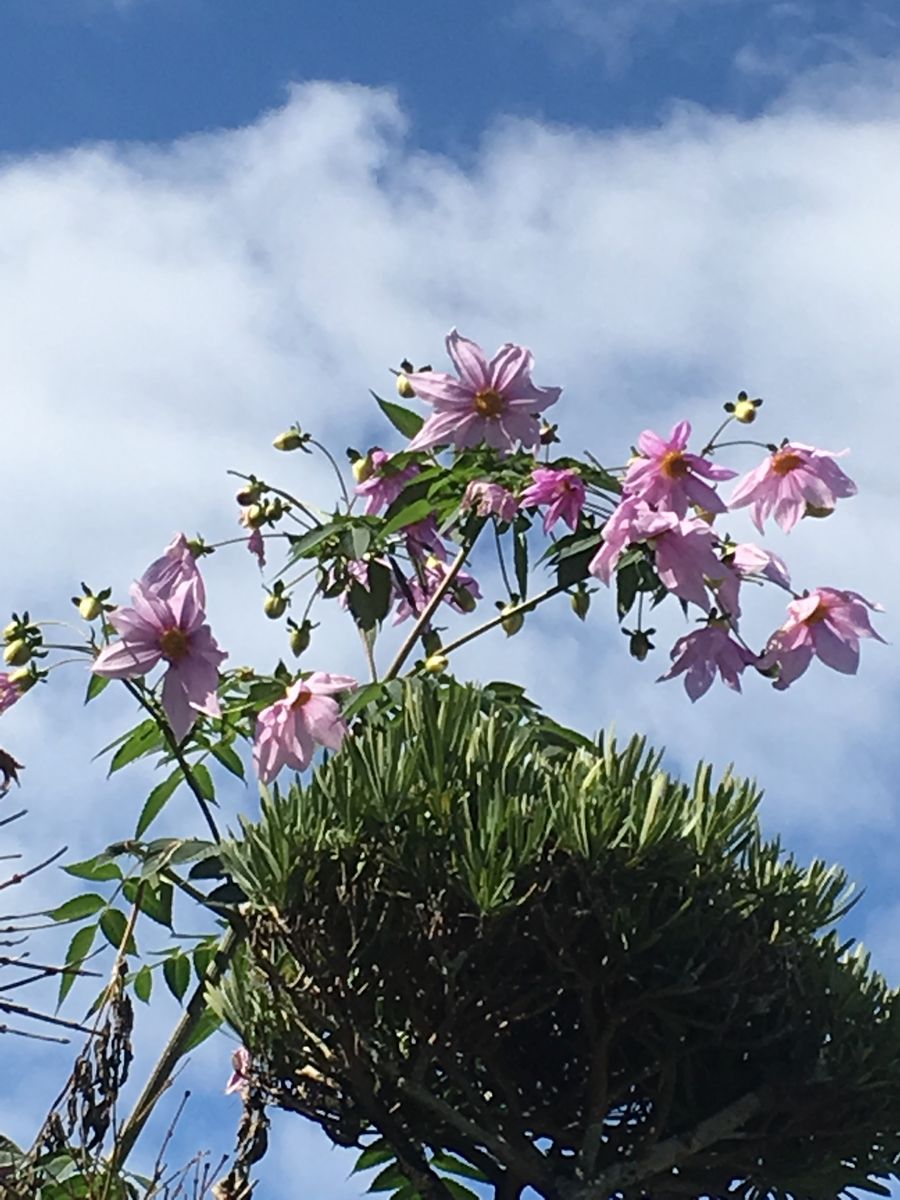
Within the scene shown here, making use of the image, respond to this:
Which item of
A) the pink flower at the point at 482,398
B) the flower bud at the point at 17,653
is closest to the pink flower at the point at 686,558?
the pink flower at the point at 482,398

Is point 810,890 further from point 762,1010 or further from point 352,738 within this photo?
point 352,738

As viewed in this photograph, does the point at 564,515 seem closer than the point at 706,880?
No

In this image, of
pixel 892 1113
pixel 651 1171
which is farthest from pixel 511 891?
pixel 892 1113

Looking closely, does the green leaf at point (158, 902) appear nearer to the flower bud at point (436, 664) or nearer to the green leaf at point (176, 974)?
the green leaf at point (176, 974)

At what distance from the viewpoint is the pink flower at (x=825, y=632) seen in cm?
256

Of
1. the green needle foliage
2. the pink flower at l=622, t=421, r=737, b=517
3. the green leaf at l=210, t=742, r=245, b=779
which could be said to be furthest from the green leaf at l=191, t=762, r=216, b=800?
the pink flower at l=622, t=421, r=737, b=517

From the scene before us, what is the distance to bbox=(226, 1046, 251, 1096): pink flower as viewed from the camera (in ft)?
7.43

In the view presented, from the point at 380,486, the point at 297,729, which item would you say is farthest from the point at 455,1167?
the point at 380,486

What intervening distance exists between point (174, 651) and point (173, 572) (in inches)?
7.7

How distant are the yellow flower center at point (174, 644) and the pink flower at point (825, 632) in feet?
2.89

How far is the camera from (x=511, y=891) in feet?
6.64

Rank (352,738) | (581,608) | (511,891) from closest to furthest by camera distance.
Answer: (511,891), (352,738), (581,608)

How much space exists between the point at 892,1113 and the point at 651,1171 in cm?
33

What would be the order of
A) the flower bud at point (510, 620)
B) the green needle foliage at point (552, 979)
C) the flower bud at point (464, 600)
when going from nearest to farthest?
1. the green needle foliage at point (552, 979)
2. the flower bud at point (510, 620)
3. the flower bud at point (464, 600)
